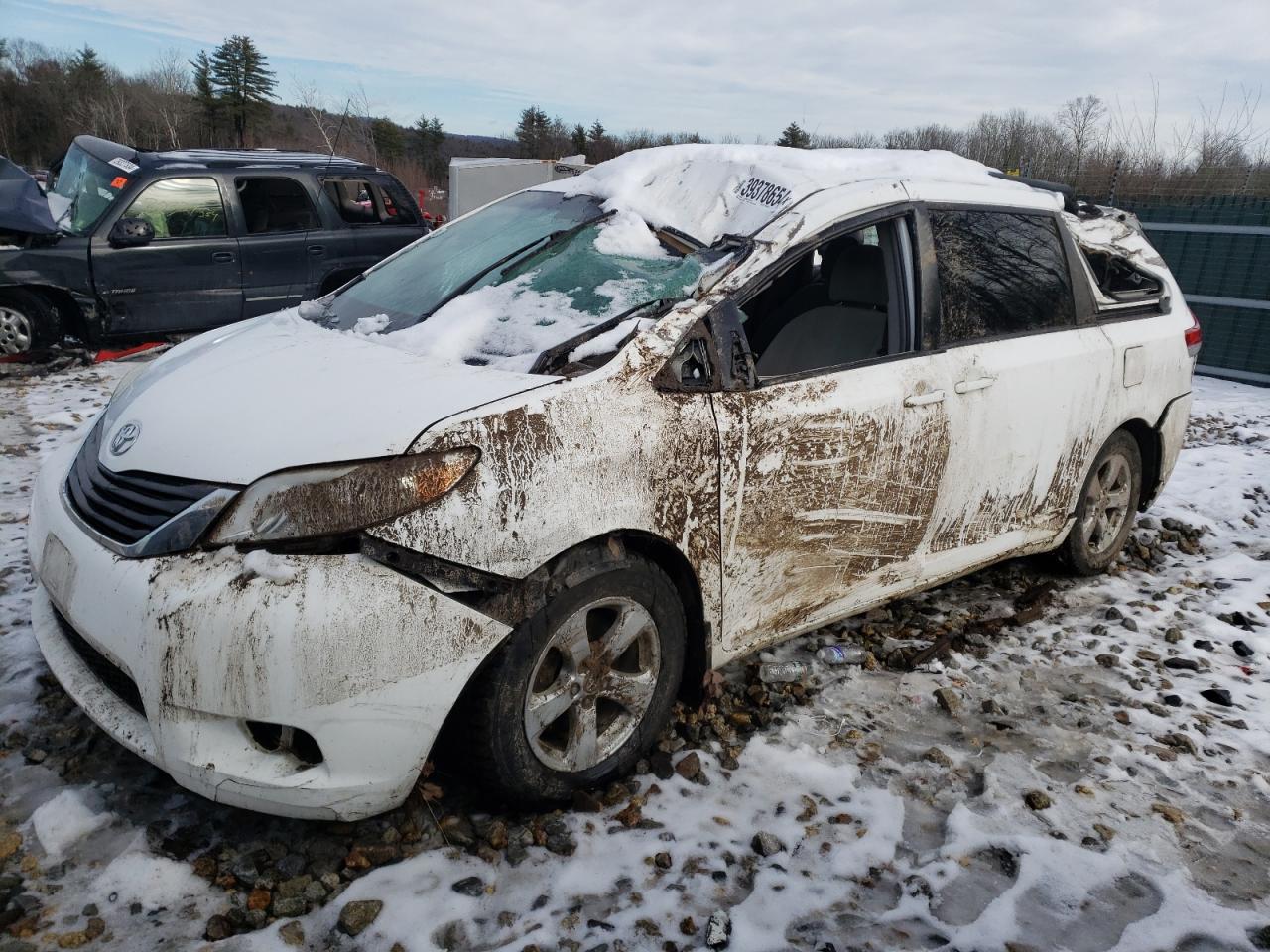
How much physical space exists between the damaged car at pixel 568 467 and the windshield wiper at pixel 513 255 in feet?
0.05

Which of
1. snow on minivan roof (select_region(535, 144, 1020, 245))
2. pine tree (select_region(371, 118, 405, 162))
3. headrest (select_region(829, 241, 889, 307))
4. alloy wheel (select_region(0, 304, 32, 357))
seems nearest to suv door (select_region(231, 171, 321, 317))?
alloy wheel (select_region(0, 304, 32, 357))

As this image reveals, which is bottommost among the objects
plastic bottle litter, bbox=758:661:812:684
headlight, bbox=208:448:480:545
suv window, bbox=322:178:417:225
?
plastic bottle litter, bbox=758:661:812:684

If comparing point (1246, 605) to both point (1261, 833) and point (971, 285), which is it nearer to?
point (1261, 833)

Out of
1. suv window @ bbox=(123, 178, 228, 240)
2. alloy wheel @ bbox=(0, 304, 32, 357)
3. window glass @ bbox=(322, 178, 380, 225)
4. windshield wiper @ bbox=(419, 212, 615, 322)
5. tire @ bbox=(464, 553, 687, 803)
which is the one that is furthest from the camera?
window glass @ bbox=(322, 178, 380, 225)

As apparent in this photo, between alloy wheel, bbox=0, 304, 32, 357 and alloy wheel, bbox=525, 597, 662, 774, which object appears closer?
alloy wheel, bbox=525, 597, 662, 774

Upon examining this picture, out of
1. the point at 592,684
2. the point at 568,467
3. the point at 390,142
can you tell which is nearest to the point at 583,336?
the point at 568,467

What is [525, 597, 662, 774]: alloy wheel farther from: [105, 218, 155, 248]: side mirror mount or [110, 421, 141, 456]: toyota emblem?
[105, 218, 155, 248]: side mirror mount

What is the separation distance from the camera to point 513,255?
3311 millimetres

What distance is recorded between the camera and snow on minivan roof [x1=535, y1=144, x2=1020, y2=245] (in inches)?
122

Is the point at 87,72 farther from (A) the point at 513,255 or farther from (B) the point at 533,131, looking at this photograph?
(A) the point at 513,255

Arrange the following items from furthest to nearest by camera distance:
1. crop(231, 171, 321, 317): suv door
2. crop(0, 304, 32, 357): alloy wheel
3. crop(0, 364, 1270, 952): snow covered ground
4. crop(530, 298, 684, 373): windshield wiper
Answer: crop(231, 171, 321, 317): suv door
crop(0, 304, 32, 357): alloy wheel
crop(530, 298, 684, 373): windshield wiper
crop(0, 364, 1270, 952): snow covered ground

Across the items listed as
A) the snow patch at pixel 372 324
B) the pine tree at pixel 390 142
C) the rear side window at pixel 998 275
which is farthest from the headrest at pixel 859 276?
the pine tree at pixel 390 142

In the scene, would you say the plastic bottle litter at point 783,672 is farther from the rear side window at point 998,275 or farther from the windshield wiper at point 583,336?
the windshield wiper at point 583,336

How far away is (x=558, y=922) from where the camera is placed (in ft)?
7.11
